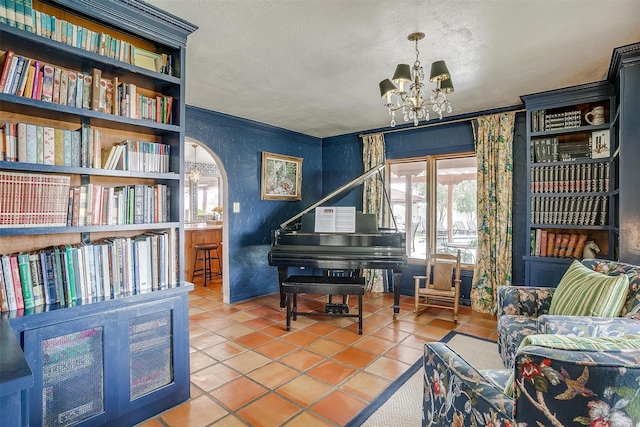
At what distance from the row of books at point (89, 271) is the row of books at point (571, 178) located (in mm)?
3658

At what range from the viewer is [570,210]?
3.46 metres

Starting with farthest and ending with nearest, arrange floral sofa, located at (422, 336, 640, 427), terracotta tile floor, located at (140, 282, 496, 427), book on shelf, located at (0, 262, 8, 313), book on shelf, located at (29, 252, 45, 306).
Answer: terracotta tile floor, located at (140, 282, 496, 427), book on shelf, located at (29, 252, 45, 306), book on shelf, located at (0, 262, 8, 313), floral sofa, located at (422, 336, 640, 427)

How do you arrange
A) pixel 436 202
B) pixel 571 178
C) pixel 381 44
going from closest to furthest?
pixel 381 44 < pixel 571 178 < pixel 436 202

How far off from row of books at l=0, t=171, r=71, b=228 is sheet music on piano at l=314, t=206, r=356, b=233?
2669mm

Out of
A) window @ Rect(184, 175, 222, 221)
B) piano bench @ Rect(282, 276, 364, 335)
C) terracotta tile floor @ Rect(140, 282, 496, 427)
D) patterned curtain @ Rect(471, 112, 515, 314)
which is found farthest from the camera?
window @ Rect(184, 175, 222, 221)

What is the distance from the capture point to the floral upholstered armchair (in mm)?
1634

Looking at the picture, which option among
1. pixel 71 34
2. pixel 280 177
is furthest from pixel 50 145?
pixel 280 177

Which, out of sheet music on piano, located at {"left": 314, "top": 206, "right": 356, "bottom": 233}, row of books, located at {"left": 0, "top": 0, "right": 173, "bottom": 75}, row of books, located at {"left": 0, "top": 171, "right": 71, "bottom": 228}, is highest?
row of books, located at {"left": 0, "top": 0, "right": 173, "bottom": 75}

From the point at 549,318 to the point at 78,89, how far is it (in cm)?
281

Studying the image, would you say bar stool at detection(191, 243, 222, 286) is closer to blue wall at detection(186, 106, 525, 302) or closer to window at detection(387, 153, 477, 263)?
blue wall at detection(186, 106, 525, 302)

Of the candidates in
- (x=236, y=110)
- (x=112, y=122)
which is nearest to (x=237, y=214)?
(x=236, y=110)

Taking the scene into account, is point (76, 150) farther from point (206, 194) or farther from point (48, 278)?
point (206, 194)

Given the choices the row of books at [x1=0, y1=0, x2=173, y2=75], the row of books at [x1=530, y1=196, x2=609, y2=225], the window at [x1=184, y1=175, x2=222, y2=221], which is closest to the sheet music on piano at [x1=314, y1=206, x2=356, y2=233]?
the row of books at [x1=530, y1=196, x2=609, y2=225]

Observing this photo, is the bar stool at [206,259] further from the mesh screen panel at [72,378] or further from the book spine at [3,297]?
the book spine at [3,297]
